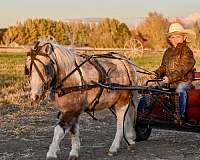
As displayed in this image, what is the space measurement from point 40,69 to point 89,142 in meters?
2.65

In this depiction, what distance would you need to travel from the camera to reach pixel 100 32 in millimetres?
97500

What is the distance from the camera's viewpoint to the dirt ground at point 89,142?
773 centimetres

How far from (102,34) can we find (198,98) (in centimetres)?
8863

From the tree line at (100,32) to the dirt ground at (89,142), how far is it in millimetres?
76192

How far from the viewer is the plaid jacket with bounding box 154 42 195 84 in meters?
8.38

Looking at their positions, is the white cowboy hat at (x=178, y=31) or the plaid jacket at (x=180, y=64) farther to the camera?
the white cowboy hat at (x=178, y=31)

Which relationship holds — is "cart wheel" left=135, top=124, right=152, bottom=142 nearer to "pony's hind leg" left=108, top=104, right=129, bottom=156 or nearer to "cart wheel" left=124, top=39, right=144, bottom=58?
"pony's hind leg" left=108, top=104, right=129, bottom=156

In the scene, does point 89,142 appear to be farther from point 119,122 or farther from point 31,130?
point 31,130

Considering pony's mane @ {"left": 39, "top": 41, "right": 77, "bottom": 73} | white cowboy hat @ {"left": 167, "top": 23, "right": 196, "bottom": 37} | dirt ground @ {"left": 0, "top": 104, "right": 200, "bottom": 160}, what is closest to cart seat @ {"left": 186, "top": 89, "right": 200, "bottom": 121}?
dirt ground @ {"left": 0, "top": 104, "right": 200, "bottom": 160}

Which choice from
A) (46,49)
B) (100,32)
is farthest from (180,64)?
(100,32)

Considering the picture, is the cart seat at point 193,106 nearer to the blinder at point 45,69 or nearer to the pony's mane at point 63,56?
the pony's mane at point 63,56

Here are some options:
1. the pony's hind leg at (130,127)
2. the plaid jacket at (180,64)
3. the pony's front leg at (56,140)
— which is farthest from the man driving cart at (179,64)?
the pony's front leg at (56,140)

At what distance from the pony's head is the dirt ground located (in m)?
1.28

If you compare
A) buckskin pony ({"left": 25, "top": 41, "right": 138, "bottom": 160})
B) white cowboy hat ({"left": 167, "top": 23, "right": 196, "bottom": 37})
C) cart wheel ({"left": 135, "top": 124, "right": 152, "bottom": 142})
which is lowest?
cart wheel ({"left": 135, "top": 124, "right": 152, "bottom": 142})
